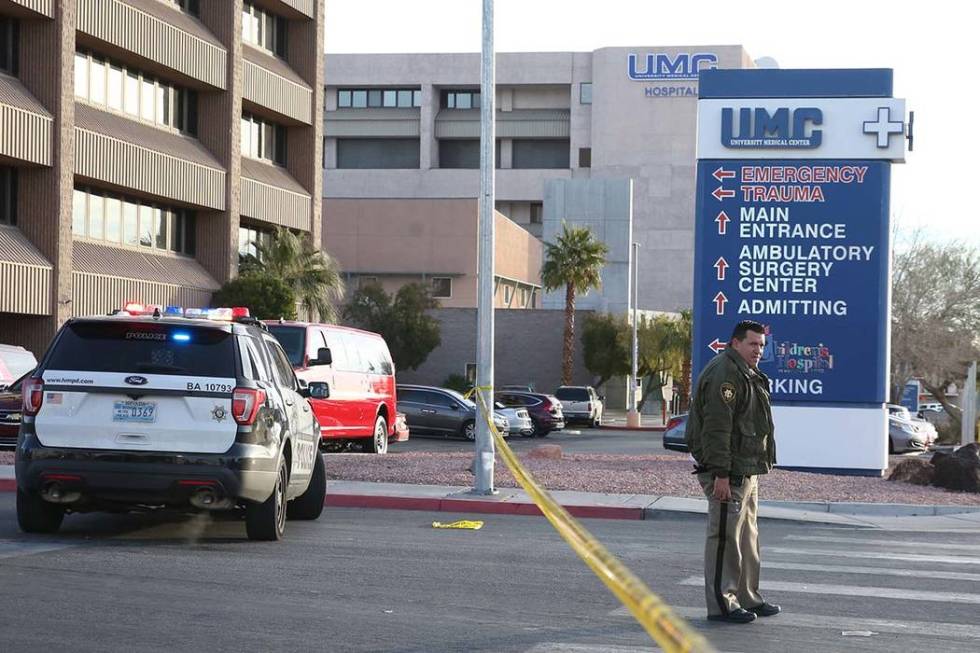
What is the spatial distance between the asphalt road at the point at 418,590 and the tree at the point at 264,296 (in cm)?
2993

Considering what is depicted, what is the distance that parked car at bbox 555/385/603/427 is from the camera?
2231 inches

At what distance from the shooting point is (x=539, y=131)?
101m

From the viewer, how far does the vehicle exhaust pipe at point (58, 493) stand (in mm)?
11250

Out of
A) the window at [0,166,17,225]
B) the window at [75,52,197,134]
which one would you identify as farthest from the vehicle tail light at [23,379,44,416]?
the window at [75,52,197,134]

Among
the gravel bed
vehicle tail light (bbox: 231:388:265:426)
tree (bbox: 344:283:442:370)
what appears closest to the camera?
vehicle tail light (bbox: 231:388:265:426)

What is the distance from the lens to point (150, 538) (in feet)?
39.5

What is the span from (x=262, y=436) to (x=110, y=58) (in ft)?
105

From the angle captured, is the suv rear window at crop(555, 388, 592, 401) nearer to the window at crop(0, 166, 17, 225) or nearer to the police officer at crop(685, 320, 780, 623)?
the window at crop(0, 166, 17, 225)

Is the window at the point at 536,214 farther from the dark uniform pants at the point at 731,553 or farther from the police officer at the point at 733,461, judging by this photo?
the dark uniform pants at the point at 731,553

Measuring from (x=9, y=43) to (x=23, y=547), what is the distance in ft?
93.8

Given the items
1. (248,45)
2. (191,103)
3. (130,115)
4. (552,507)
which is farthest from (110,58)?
(552,507)

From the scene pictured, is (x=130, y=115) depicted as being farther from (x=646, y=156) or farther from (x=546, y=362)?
A: (x=646, y=156)

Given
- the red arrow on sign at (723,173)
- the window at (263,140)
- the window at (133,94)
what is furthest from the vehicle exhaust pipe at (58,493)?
the window at (263,140)

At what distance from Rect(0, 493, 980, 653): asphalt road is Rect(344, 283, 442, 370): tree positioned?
165ft
